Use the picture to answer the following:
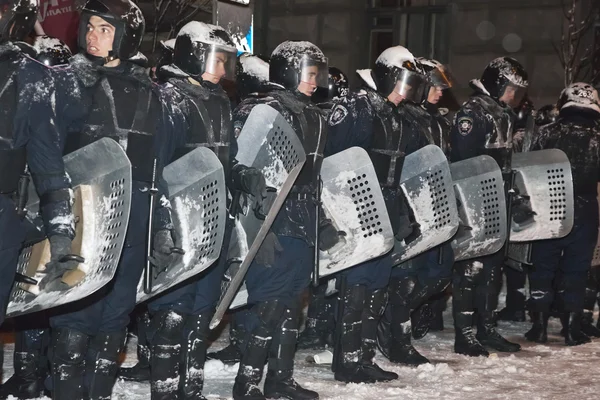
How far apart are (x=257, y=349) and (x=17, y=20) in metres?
2.63

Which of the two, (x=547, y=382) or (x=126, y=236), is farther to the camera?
(x=547, y=382)

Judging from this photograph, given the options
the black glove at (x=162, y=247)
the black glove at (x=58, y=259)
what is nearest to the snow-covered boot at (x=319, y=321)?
the black glove at (x=162, y=247)

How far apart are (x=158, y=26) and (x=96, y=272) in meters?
10.1

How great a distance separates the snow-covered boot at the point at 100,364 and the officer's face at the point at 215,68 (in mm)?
1617

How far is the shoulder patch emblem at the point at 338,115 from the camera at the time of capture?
7293mm

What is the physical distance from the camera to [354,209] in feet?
23.3

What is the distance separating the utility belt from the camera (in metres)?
4.74

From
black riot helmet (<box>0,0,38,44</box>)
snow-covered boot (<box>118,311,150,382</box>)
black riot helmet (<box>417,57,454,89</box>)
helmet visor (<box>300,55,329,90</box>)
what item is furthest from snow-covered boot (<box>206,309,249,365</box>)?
black riot helmet (<box>0,0,38,44</box>)

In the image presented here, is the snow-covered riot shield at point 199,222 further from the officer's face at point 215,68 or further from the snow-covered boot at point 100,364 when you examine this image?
the officer's face at point 215,68

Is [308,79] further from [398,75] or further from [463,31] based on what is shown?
[463,31]

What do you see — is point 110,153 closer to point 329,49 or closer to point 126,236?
point 126,236

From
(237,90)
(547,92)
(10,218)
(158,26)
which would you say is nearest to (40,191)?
(10,218)

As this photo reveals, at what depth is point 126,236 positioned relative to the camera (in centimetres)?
558

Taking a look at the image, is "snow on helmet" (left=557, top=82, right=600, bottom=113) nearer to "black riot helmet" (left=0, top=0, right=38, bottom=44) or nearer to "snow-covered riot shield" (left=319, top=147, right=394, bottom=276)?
"snow-covered riot shield" (left=319, top=147, right=394, bottom=276)
